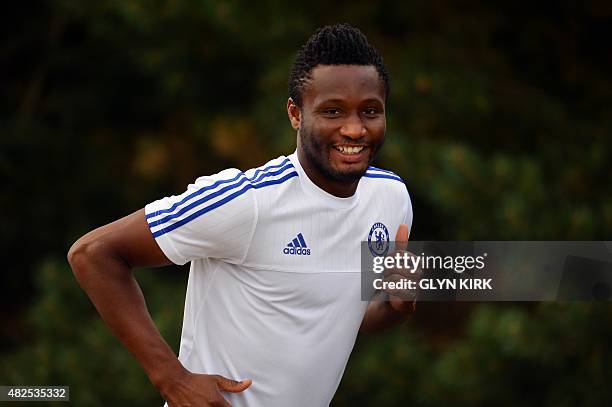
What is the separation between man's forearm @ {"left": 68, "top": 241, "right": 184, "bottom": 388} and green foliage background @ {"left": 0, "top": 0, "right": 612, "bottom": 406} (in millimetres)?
3209

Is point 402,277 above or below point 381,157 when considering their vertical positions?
below

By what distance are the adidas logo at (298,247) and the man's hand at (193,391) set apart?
38 cm

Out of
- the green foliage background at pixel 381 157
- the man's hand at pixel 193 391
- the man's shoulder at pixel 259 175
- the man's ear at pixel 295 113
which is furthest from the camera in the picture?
the green foliage background at pixel 381 157

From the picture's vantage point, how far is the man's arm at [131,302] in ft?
8.27

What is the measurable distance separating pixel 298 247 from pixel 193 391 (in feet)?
1.52

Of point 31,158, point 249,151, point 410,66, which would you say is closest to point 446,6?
point 410,66

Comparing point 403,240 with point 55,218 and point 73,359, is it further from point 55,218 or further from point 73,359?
point 55,218

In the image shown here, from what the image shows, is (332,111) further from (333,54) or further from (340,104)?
(333,54)

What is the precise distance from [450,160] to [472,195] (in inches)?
9.5

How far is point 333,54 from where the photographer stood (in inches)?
106

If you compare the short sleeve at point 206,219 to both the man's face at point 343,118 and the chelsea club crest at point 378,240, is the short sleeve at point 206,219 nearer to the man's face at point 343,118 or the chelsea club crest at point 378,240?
the man's face at point 343,118

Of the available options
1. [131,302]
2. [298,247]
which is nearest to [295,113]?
[298,247]

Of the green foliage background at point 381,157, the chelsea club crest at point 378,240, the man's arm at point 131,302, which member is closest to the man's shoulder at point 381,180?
the chelsea club crest at point 378,240

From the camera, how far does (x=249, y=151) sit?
7281 mm
